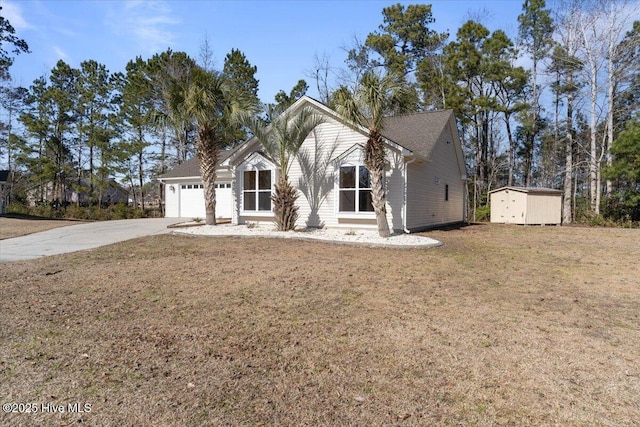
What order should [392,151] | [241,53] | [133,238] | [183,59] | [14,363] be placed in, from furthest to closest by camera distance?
[241,53]
[183,59]
[392,151]
[133,238]
[14,363]

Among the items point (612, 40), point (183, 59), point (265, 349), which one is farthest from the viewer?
point (183, 59)

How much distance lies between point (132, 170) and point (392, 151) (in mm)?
27497

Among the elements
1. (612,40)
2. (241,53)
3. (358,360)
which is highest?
(241,53)

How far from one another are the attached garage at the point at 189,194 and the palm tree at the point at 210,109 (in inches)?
242

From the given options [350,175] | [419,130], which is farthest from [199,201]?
[419,130]

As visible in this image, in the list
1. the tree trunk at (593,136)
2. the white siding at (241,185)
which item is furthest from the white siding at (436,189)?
the tree trunk at (593,136)

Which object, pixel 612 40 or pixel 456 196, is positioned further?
pixel 612 40

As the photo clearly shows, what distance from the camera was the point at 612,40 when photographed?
2188cm

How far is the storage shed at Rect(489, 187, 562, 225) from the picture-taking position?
68.3 feet

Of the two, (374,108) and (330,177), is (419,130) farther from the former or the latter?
(374,108)

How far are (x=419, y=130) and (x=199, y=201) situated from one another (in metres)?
13.3

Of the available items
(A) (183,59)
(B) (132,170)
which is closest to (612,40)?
(A) (183,59)

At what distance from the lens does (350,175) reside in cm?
1380

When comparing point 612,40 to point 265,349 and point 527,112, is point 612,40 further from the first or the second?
point 265,349
